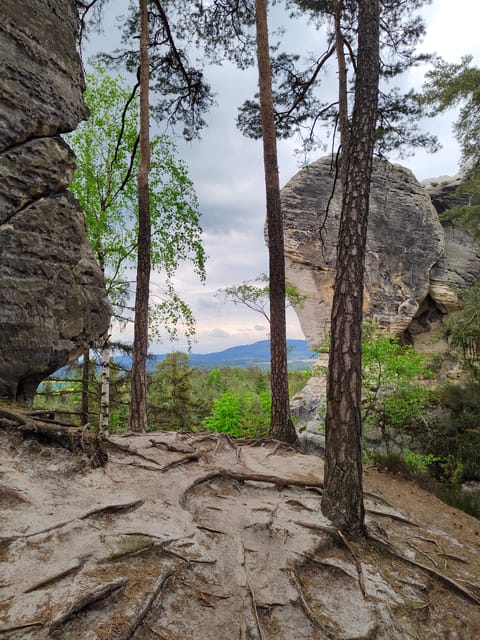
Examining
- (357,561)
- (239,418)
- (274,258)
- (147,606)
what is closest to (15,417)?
(147,606)

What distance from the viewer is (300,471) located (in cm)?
515

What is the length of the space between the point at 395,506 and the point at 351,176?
4.18m

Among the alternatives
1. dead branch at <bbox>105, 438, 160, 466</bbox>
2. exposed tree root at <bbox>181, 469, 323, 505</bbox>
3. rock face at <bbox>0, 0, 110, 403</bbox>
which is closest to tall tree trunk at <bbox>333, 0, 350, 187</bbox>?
rock face at <bbox>0, 0, 110, 403</bbox>

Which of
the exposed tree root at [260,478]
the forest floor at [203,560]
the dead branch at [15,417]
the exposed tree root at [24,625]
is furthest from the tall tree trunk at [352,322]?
the dead branch at [15,417]

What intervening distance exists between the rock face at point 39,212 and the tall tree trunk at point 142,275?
248 cm

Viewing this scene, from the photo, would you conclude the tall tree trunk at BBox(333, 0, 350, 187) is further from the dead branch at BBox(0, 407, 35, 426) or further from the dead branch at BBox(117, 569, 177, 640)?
the dead branch at BBox(117, 569, 177, 640)

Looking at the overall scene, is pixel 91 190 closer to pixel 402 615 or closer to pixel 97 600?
pixel 97 600

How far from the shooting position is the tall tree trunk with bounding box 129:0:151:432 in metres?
7.47

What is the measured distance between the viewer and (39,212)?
4488mm

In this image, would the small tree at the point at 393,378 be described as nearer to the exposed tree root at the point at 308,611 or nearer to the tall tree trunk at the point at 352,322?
the tall tree trunk at the point at 352,322

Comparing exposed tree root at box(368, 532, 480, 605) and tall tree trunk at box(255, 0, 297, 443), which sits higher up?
tall tree trunk at box(255, 0, 297, 443)

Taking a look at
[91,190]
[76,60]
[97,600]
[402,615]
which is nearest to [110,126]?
[91,190]

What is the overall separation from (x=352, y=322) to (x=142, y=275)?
18.1 feet

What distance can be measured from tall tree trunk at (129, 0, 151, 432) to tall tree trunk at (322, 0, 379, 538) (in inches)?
193
